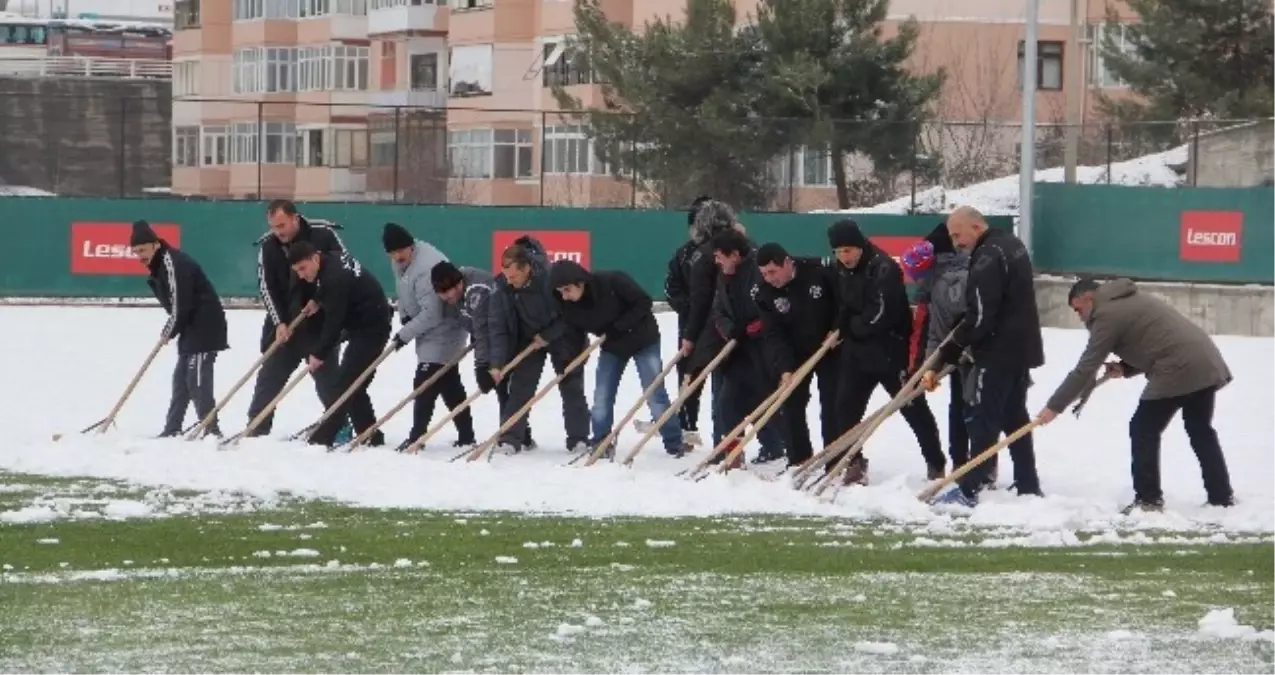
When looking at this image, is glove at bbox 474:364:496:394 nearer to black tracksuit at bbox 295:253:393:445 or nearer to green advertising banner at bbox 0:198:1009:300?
black tracksuit at bbox 295:253:393:445

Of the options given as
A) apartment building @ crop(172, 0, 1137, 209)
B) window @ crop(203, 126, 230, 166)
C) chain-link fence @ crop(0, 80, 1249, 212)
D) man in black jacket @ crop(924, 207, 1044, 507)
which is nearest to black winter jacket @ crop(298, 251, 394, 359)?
man in black jacket @ crop(924, 207, 1044, 507)

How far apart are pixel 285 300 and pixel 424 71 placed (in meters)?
45.6

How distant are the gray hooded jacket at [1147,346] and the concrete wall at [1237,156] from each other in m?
24.5

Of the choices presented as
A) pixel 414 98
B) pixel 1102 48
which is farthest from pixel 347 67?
pixel 1102 48

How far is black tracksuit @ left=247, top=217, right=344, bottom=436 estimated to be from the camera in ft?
51.5

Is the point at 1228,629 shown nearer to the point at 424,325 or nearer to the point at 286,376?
the point at 424,325

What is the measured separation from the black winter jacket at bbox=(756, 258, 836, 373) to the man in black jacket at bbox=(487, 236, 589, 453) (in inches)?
72.3

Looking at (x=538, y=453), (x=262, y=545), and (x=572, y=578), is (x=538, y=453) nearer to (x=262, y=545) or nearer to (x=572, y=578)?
(x=262, y=545)

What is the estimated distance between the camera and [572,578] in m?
9.59

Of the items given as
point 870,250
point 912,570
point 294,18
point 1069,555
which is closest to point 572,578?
point 912,570

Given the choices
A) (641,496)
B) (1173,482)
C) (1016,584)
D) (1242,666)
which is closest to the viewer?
(1242,666)

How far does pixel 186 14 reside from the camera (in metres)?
73.4

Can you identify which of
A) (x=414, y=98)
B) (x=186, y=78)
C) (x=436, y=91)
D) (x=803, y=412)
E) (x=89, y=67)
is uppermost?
(x=89, y=67)

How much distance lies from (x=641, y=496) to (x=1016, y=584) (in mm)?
3745
